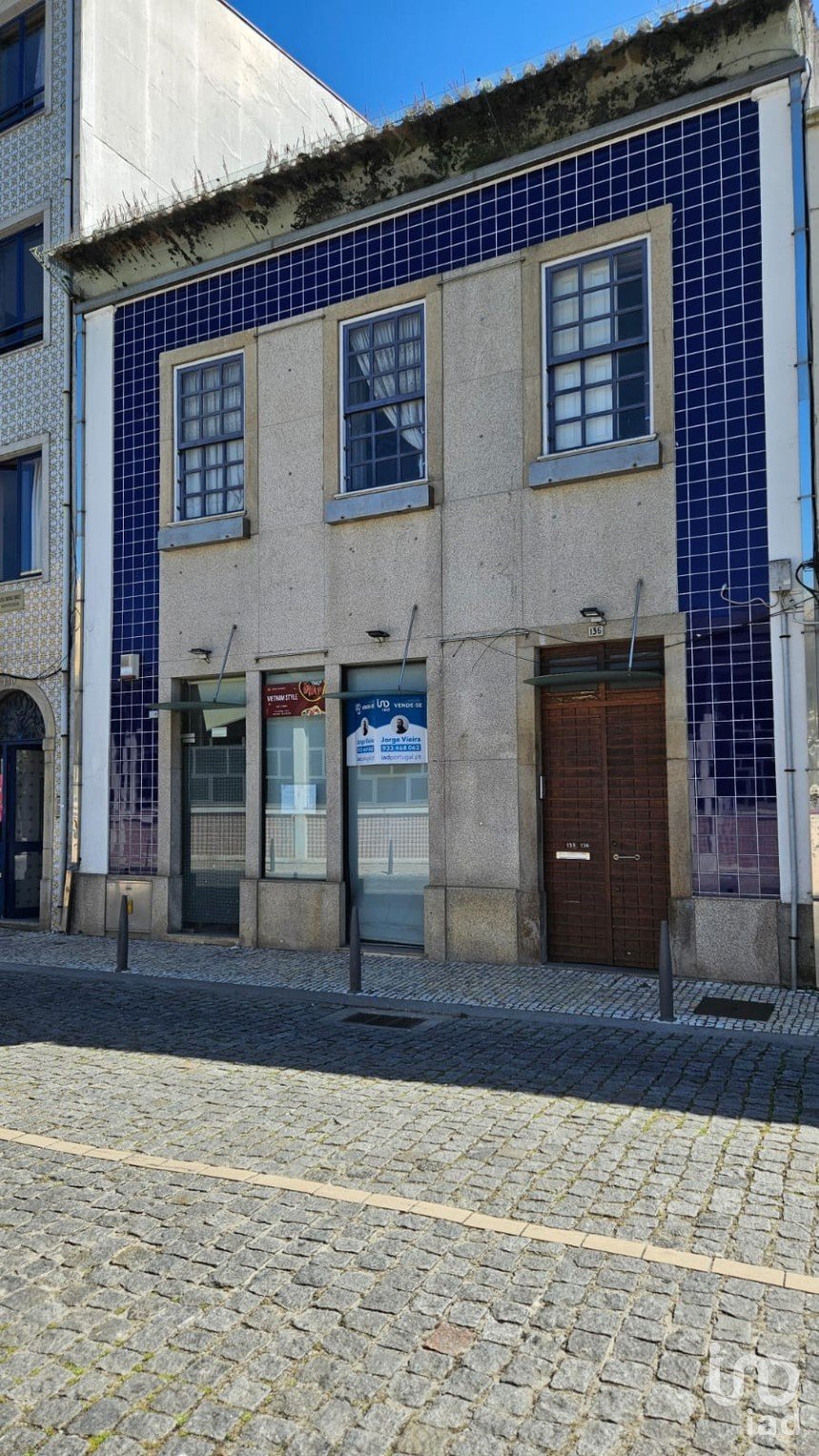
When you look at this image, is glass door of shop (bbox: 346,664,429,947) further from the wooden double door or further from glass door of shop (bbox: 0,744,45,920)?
glass door of shop (bbox: 0,744,45,920)

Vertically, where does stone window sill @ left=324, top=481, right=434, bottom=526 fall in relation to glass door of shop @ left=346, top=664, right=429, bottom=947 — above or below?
above

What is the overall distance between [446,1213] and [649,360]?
9.16 m

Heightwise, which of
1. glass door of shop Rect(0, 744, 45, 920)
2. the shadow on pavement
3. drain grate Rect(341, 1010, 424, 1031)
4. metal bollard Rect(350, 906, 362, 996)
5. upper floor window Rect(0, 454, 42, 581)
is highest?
upper floor window Rect(0, 454, 42, 581)

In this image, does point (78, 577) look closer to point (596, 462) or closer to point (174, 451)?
point (174, 451)

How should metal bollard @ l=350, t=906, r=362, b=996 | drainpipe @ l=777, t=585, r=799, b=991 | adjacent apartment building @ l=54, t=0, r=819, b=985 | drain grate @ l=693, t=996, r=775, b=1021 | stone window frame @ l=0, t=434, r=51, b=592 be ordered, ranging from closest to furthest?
drain grate @ l=693, t=996, r=775, b=1021 → drainpipe @ l=777, t=585, r=799, b=991 → metal bollard @ l=350, t=906, r=362, b=996 → adjacent apartment building @ l=54, t=0, r=819, b=985 → stone window frame @ l=0, t=434, r=51, b=592

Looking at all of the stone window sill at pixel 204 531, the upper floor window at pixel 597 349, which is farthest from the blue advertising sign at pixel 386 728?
the upper floor window at pixel 597 349

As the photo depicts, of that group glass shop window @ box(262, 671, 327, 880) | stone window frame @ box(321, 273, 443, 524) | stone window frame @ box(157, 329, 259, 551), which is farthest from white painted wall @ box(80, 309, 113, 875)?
stone window frame @ box(321, 273, 443, 524)

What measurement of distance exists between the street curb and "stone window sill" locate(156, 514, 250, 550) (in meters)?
5.57

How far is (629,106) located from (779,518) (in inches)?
187

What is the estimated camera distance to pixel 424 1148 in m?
5.61

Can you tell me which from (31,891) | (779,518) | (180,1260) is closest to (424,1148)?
(180,1260)

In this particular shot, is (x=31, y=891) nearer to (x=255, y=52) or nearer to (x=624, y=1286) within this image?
(x=624, y=1286)

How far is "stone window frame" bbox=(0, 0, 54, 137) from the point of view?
1636 centimetres

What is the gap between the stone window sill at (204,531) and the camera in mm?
13844
